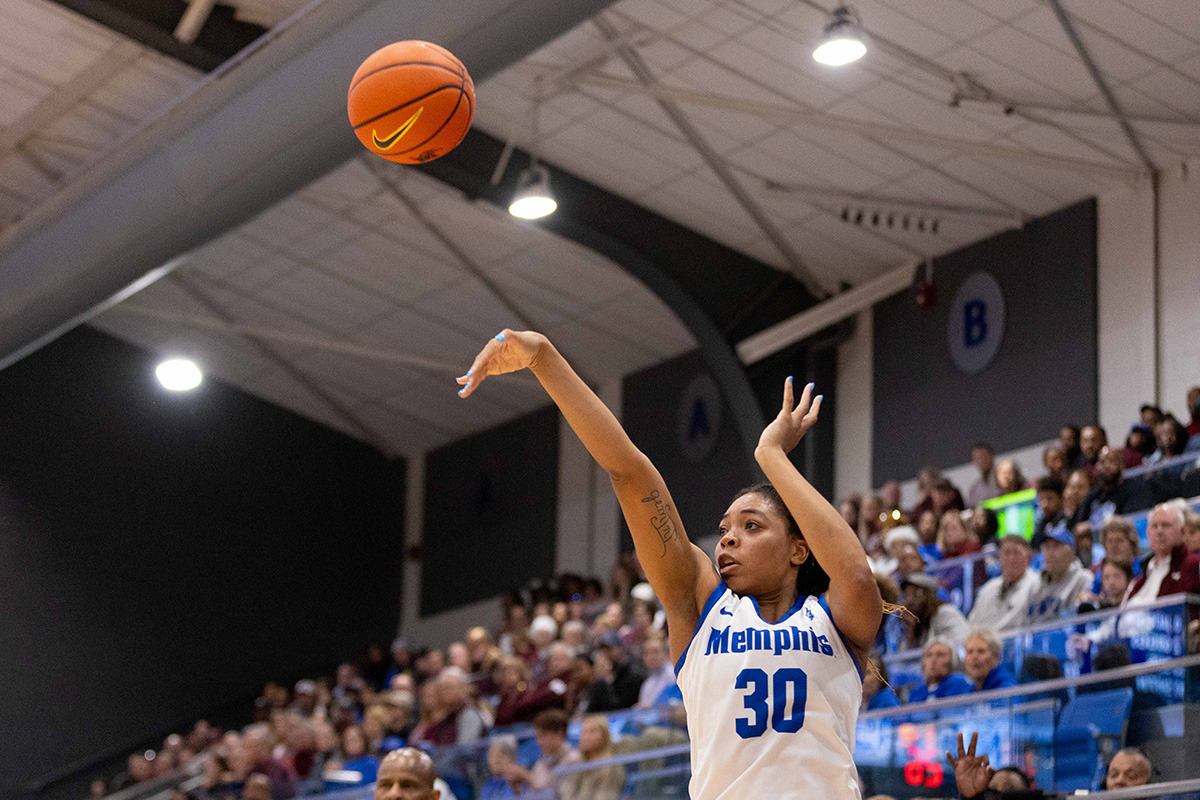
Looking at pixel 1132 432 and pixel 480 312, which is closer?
pixel 1132 432

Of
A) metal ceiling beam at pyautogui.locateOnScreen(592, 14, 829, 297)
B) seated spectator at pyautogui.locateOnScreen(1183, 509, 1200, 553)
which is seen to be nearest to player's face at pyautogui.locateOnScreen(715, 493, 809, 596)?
seated spectator at pyautogui.locateOnScreen(1183, 509, 1200, 553)

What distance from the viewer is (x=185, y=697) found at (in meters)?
22.6

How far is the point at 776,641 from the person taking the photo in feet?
11.3

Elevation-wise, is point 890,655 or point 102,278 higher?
point 102,278

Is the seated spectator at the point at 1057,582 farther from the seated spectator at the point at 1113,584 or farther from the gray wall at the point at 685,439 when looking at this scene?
the gray wall at the point at 685,439

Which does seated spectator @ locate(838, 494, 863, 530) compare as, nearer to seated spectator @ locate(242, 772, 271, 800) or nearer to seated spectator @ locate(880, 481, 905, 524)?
seated spectator @ locate(880, 481, 905, 524)

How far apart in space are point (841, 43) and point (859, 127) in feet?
A: 11.0

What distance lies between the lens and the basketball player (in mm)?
3371

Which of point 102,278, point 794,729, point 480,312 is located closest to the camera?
point 794,729

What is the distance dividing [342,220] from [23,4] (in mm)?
4700

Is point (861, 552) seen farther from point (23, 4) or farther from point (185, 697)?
point (185, 697)

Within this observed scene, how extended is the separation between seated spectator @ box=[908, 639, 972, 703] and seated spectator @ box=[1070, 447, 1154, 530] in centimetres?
316

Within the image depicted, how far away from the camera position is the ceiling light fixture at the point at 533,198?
44.4 ft

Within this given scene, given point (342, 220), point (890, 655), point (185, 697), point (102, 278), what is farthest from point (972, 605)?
point (185, 697)
